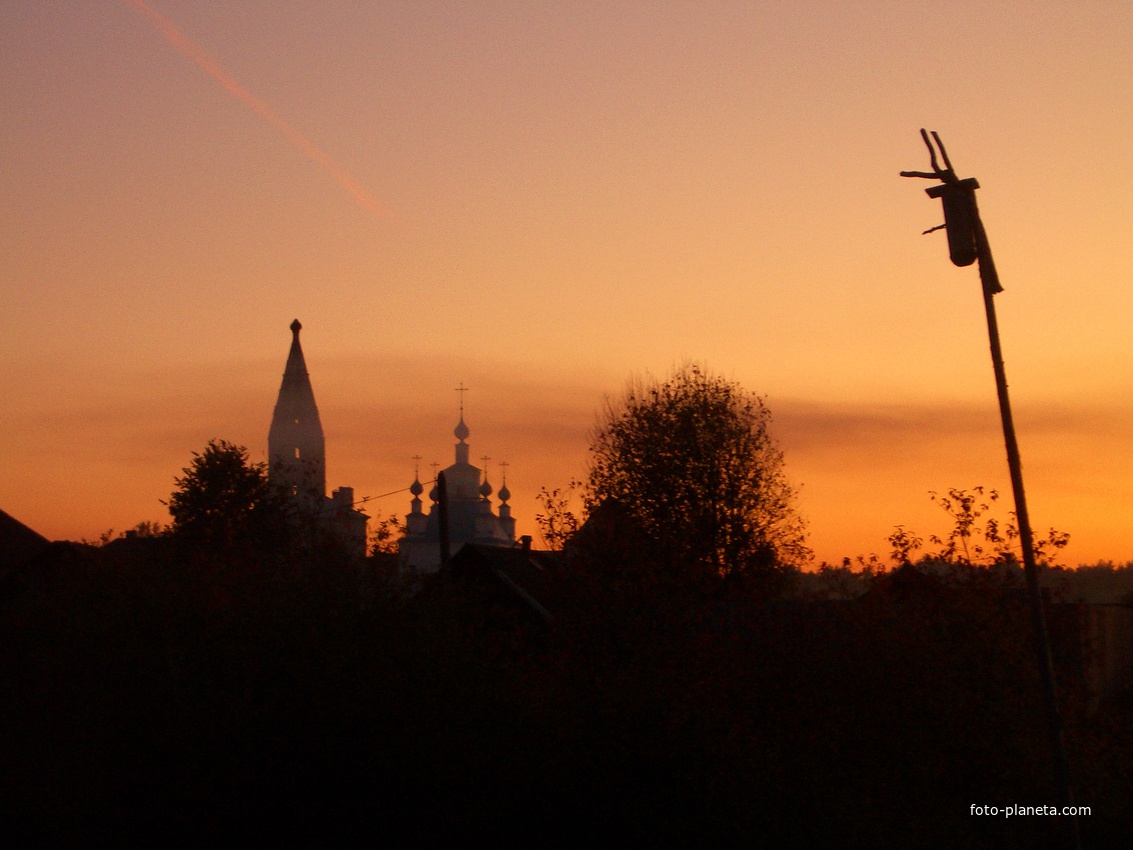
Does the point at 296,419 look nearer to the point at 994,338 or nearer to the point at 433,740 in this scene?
the point at 433,740

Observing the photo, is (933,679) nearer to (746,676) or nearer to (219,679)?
(746,676)

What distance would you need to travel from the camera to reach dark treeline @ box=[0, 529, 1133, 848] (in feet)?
59.4

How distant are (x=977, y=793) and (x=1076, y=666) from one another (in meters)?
5.78

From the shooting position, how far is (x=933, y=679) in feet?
77.7

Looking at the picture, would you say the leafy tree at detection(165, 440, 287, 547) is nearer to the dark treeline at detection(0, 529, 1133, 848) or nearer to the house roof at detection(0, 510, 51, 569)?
the house roof at detection(0, 510, 51, 569)

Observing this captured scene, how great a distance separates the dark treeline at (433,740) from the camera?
18094mm

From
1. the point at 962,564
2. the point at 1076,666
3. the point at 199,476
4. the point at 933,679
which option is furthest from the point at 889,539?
the point at 199,476

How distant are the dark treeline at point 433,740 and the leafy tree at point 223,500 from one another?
24.7m

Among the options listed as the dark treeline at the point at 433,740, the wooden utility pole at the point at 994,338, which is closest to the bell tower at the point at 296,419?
the dark treeline at the point at 433,740

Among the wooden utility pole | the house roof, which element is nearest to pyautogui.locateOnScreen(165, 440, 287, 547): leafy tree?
the house roof

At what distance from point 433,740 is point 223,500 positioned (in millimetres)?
33393

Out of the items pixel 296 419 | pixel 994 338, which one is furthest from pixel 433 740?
pixel 296 419

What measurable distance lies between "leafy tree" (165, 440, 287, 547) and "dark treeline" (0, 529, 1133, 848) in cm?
2474

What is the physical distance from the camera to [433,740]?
18.6m
